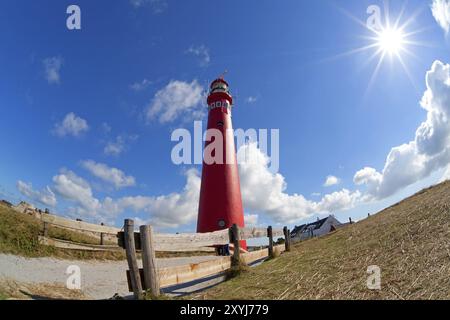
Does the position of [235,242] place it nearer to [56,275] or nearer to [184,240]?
[184,240]

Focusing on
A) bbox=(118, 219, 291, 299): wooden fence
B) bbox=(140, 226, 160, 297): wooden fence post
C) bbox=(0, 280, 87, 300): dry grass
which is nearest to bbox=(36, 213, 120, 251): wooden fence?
bbox=(0, 280, 87, 300): dry grass

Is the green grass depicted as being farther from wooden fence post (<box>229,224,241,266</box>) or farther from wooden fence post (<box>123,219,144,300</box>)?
wooden fence post (<box>229,224,241,266</box>)

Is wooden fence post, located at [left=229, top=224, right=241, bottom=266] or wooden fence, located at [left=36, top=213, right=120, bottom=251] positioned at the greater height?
wooden fence, located at [left=36, top=213, right=120, bottom=251]

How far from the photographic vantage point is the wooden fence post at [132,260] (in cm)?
423

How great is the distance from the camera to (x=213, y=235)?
6.62 meters

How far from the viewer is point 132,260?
4234 millimetres

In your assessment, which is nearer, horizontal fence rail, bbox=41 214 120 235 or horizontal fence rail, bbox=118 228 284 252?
horizontal fence rail, bbox=118 228 284 252

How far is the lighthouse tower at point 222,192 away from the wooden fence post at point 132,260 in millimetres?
12192

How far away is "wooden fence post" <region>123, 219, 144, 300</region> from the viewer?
4.23 meters

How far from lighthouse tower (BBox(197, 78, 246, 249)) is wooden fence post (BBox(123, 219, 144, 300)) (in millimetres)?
12192

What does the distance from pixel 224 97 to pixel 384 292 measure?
719 inches

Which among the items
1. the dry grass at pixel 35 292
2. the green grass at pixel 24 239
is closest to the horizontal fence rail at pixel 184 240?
the dry grass at pixel 35 292
